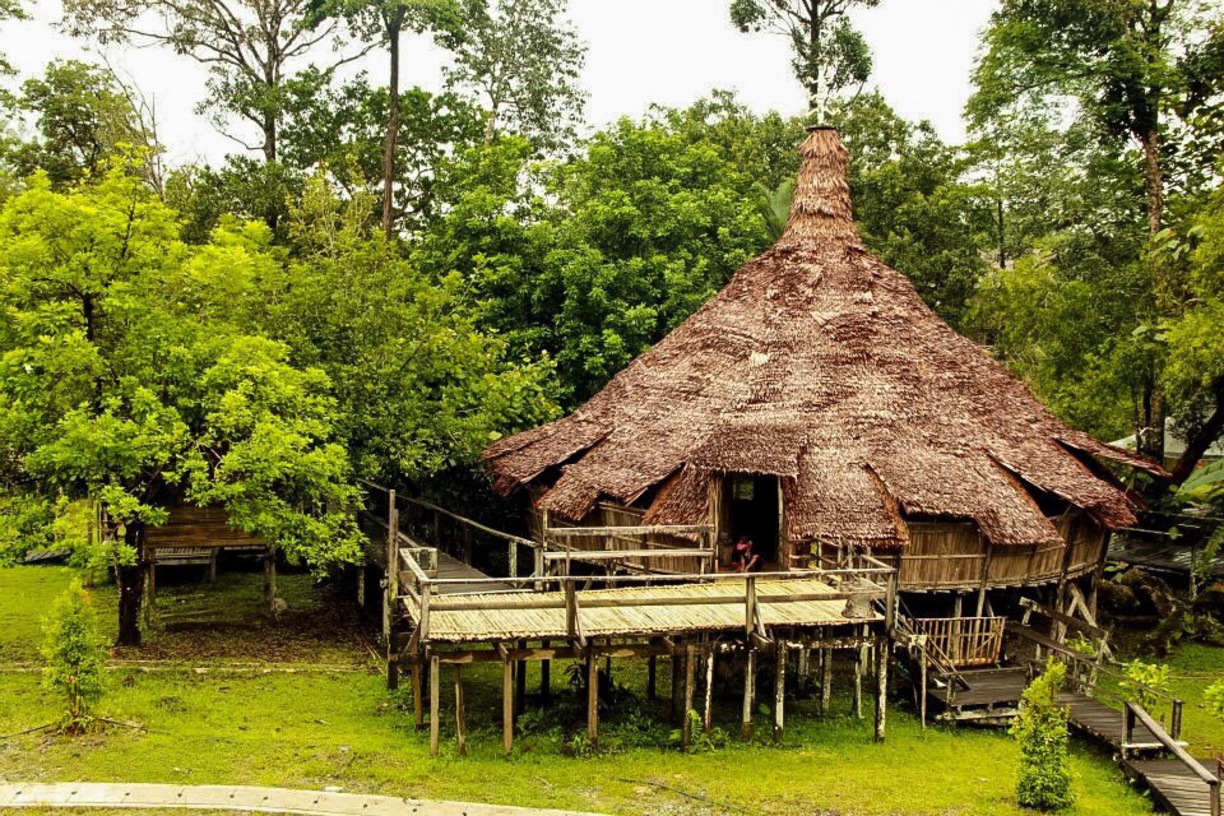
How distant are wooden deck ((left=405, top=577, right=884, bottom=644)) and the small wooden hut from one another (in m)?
2.40

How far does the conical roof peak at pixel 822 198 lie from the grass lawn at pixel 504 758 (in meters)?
13.3

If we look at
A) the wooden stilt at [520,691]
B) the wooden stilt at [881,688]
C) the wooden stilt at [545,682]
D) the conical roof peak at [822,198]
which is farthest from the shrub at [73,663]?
the conical roof peak at [822,198]

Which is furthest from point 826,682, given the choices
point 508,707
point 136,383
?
point 136,383

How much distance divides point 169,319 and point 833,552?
1427 centimetres

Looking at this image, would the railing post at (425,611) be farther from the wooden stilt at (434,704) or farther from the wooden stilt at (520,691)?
the wooden stilt at (520,691)

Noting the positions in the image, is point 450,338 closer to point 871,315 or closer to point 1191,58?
point 871,315

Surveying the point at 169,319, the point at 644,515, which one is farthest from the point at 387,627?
the point at 169,319

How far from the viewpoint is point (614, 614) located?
17.6 meters

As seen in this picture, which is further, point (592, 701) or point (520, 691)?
point (520, 691)

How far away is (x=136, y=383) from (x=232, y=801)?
30.6ft

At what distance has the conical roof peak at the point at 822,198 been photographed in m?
28.3

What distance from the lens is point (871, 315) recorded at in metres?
25.7

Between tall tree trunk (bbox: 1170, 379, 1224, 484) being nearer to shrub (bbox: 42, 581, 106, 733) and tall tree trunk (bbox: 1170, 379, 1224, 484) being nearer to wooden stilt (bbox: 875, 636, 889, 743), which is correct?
wooden stilt (bbox: 875, 636, 889, 743)

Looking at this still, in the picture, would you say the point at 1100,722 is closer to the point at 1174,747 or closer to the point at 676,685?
the point at 1174,747
